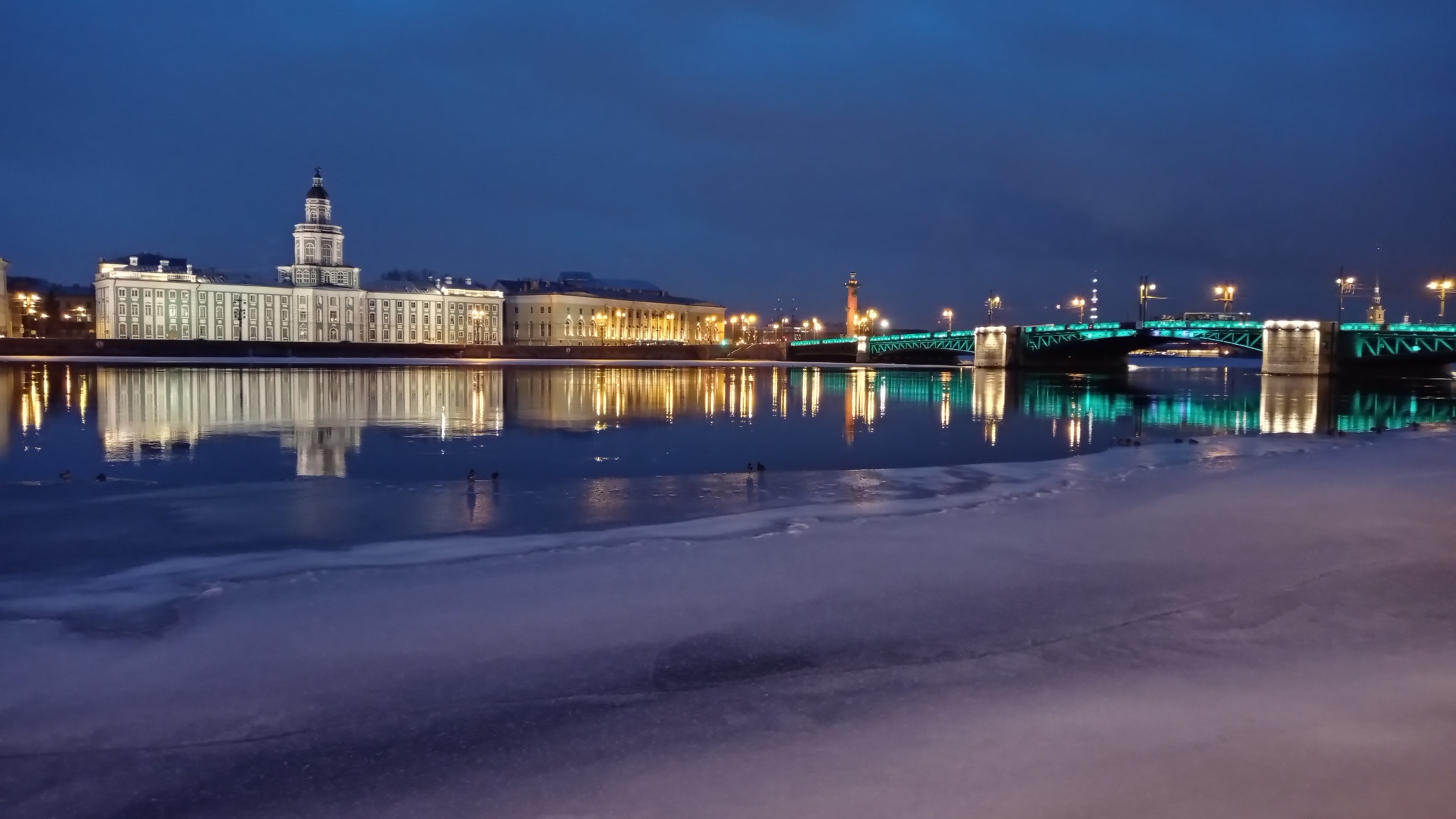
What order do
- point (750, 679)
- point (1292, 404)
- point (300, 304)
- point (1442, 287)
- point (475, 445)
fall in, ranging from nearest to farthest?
point (750, 679) → point (475, 445) → point (1292, 404) → point (1442, 287) → point (300, 304)

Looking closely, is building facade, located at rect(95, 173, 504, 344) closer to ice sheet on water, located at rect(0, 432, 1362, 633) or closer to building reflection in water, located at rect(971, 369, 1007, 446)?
building reflection in water, located at rect(971, 369, 1007, 446)

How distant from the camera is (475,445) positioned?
14.9m

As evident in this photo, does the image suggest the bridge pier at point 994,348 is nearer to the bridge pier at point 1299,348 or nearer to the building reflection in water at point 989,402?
the building reflection in water at point 989,402

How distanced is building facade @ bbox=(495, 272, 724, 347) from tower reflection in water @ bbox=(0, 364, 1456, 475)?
174 feet

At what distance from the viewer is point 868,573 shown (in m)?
6.26

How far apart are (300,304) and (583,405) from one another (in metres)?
74.7

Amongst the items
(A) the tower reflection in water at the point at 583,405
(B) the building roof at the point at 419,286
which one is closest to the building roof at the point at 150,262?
(B) the building roof at the point at 419,286

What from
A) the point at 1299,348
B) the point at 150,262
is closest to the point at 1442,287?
the point at 1299,348

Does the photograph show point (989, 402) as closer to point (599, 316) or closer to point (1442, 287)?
point (1442, 287)

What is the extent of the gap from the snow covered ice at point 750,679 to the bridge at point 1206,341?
49232 mm

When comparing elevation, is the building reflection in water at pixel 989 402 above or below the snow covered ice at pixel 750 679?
above

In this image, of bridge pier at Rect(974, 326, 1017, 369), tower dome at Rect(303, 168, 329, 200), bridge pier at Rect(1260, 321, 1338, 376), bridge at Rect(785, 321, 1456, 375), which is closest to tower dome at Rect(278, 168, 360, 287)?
tower dome at Rect(303, 168, 329, 200)

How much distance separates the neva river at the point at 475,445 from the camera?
8117 mm

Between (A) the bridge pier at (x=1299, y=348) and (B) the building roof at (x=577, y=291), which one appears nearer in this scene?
(A) the bridge pier at (x=1299, y=348)
